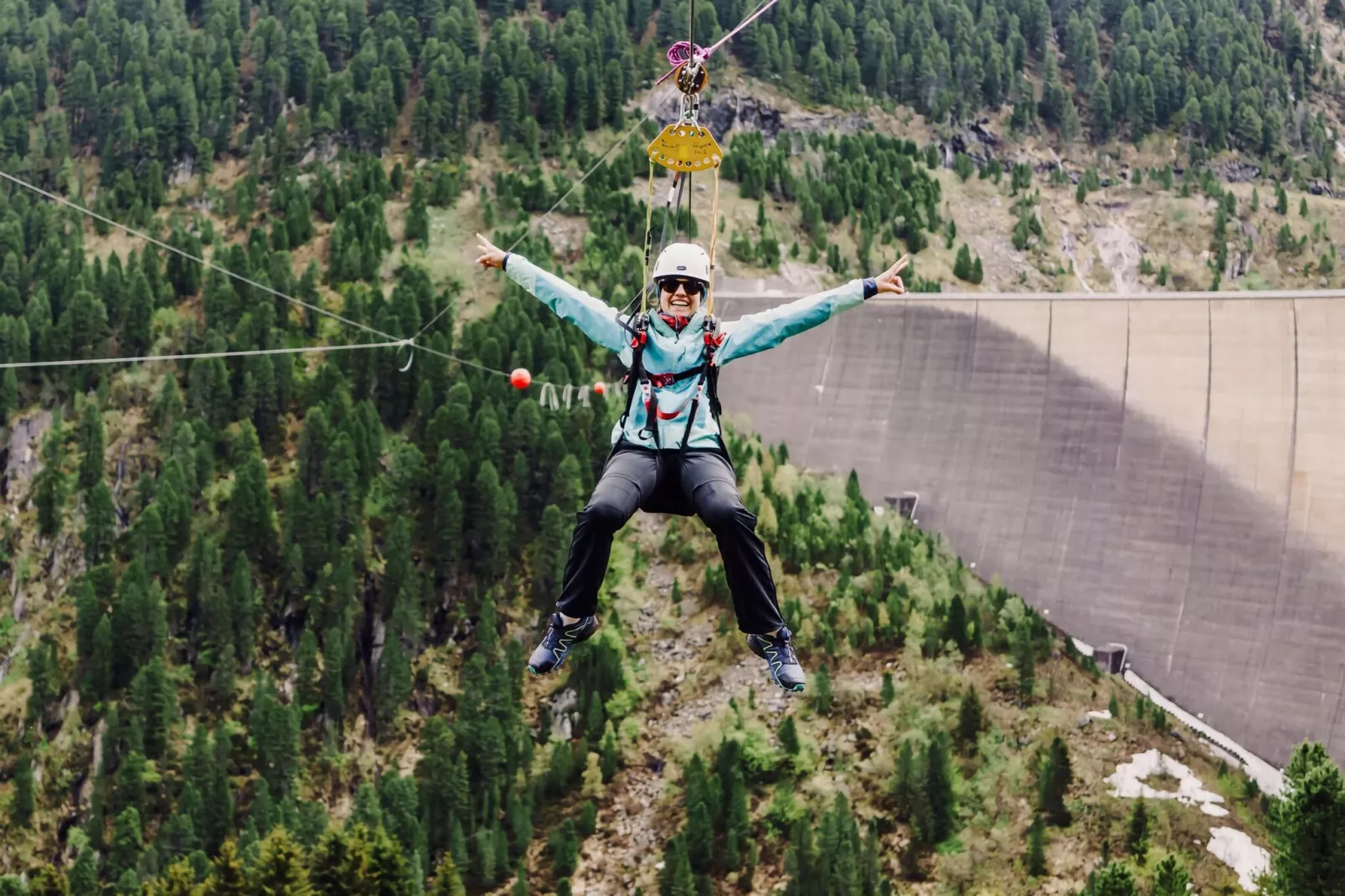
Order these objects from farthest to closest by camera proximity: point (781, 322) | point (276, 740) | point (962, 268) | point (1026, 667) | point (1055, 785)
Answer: point (962, 268) < point (276, 740) < point (1026, 667) < point (1055, 785) < point (781, 322)

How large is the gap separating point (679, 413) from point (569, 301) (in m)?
1.55

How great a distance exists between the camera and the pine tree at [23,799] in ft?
291

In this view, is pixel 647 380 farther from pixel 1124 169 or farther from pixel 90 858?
pixel 1124 169

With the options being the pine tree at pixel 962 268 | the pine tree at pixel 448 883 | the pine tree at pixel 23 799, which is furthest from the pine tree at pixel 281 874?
the pine tree at pixel 962 268

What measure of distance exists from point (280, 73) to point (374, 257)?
36.7 m

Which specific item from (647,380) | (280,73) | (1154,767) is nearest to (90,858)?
(1154,767)

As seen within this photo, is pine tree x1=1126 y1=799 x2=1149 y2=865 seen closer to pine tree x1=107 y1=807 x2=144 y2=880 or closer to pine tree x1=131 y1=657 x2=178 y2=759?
pine tree x1=107 y1=807 x2=144 y2=880

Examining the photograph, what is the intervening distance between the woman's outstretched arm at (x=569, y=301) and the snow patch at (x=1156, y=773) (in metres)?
57.8

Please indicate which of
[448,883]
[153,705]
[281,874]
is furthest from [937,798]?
[153,705]

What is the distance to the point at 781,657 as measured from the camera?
62.0 feet

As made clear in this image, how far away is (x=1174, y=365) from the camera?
264 feet

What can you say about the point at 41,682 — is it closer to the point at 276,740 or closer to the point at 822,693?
the point at 276,740

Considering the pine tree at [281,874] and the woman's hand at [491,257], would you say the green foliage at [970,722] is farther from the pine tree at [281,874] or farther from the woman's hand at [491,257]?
the woman's hand at [491,257]

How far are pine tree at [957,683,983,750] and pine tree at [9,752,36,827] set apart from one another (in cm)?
4294
